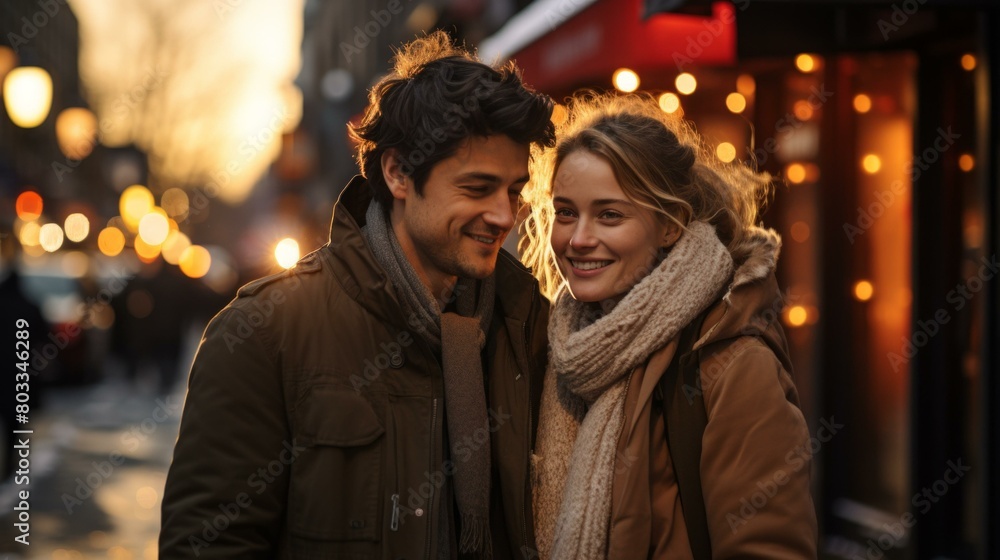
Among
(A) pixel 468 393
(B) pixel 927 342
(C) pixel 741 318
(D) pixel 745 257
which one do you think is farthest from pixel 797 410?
(B) pixel 927 342

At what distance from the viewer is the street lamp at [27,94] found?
10.5 m

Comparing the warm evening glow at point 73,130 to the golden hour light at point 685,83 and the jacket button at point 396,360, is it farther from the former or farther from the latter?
the jacket button at point 396,360

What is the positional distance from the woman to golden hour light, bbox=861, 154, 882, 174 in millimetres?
4238

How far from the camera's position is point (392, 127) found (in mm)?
3166

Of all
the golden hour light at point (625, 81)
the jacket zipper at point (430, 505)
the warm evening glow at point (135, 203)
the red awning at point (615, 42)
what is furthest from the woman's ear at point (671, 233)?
the warm evening glow at point (135, 203)

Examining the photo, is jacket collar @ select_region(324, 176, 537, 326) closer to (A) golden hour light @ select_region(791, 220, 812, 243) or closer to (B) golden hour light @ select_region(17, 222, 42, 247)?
(A) golden hour light @ select_region(791, 220, 812, 243)

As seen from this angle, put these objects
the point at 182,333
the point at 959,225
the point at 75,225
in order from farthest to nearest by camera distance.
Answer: the point at 75,225 → the point at 182,333 → the point at 959,225

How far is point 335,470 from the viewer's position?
2.81 metres

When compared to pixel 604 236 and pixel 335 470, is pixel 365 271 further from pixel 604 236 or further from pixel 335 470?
pixel 604 236

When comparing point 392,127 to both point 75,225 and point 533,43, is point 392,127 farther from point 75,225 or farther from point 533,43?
point 75,225

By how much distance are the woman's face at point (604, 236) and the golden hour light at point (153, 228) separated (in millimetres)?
30199

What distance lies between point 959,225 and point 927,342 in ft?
2.32

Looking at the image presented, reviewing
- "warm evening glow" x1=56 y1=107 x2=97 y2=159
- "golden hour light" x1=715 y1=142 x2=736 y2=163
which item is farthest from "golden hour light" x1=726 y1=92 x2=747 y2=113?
"warm evening glow" x1=56 y1=107 x2=97 y2=159

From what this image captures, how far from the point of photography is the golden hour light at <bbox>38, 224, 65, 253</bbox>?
102ft
